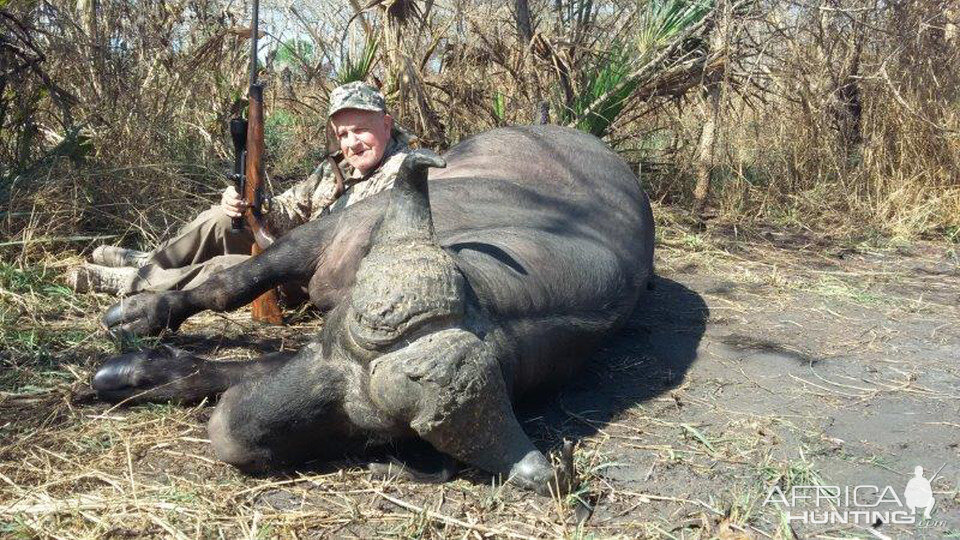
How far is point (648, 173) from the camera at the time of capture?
7.87m

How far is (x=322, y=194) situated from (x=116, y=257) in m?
1.21

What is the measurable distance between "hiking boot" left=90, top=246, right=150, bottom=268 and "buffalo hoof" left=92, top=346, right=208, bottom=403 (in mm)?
1660

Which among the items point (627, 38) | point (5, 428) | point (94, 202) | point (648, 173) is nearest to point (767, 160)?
point (648, 173)

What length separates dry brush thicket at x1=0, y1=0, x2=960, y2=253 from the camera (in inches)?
230

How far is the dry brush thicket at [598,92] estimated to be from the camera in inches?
230

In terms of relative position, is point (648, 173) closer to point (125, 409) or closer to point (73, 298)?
point (73, 298)

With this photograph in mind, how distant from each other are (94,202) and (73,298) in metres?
1.13

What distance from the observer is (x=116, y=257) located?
4.92 meters

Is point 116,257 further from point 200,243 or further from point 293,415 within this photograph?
point 293,415

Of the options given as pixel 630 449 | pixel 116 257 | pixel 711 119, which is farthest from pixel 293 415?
pixel 711 119

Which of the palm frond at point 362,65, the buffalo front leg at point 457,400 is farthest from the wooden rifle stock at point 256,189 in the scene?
the palm frond at point 362,65

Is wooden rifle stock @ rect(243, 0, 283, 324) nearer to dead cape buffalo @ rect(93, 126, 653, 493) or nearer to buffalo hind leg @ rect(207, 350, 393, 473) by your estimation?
dead cape buffalo @ rect(93, 126, 653, 493)

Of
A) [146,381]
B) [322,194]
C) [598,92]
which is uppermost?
[598,92]

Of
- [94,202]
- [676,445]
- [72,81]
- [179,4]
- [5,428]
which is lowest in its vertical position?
[676,445]
